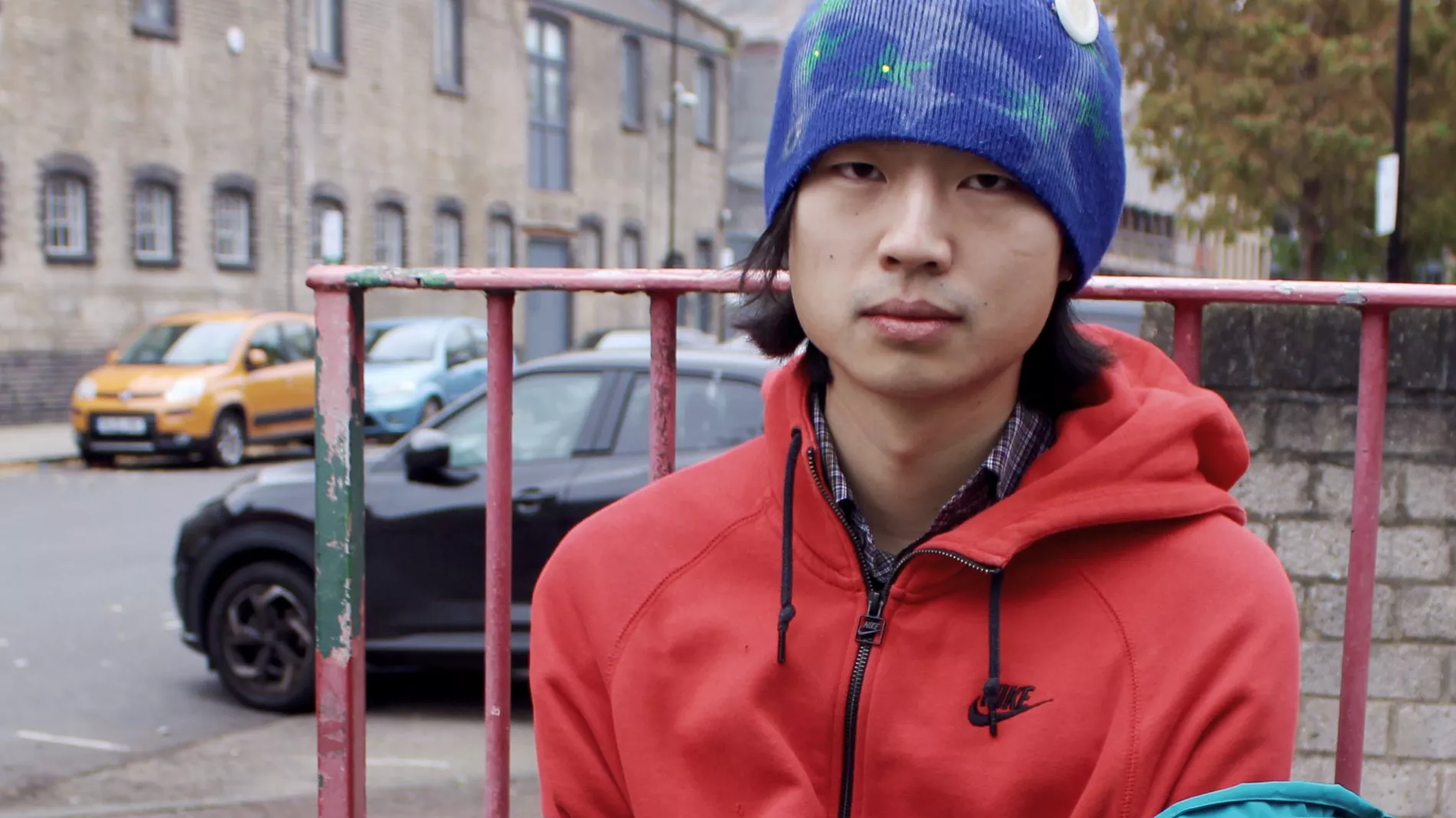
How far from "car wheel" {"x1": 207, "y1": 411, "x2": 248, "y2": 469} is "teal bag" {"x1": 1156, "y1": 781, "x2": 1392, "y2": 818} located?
53.3 ft

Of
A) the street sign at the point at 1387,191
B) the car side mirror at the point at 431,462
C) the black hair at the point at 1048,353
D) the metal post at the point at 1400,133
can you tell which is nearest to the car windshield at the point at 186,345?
the car side mirror at the point at 431,462

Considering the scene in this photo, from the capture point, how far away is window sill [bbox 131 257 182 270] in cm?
2278

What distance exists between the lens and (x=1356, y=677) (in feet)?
7.57

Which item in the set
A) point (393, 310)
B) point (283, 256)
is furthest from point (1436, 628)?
point (393, 310)

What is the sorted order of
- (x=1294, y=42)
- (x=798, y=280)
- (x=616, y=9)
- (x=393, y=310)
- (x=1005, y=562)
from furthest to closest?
(x=616, y=9)
(x=393, y=310)
(x=1294, y=42)
(x=798, y=280)
(x=1005, y=562)

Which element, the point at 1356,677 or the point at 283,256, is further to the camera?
the point at 283,256

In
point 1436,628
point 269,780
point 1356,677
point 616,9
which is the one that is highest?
point 616,9

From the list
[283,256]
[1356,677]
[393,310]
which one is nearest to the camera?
[1356,677]

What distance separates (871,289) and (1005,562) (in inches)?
12.6

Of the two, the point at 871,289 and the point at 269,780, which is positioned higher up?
the point at 871,289

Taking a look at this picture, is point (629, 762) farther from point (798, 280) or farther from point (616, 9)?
point (616, 9)

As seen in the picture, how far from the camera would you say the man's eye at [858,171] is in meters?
1.76

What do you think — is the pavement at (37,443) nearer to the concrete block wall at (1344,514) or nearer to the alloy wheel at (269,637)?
the alloy wheel at (269,637)

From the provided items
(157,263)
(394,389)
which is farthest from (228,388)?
(157,263)
